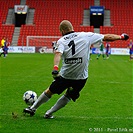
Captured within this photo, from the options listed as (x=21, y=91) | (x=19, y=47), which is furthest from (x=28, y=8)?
(x=21, y=91)

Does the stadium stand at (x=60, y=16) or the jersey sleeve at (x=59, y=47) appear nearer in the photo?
the jersey sleeve at (x=59, y=47)

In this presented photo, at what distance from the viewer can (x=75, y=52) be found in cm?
621

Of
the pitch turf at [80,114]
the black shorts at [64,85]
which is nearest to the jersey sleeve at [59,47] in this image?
the black shorts at [64,85]

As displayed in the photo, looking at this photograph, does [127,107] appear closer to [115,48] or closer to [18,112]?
[18,112]

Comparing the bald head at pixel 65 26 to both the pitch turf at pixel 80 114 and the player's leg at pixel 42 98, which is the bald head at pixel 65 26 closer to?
the player's leg at pixel 42 98

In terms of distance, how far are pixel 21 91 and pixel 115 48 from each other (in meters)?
33.5

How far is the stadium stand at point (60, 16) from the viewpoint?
4806cm

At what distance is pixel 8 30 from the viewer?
4819 centimetres

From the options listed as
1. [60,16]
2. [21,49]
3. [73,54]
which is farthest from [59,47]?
[60,16]

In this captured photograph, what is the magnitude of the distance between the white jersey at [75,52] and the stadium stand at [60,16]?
132ft

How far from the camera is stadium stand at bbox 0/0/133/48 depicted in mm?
48062

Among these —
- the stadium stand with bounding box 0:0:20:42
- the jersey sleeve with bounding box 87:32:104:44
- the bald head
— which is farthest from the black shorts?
the stadium stand with bounding box 0:0:20:42

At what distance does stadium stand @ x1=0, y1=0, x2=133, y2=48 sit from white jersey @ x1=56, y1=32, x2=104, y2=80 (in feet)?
132

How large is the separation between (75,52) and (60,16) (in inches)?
1770
